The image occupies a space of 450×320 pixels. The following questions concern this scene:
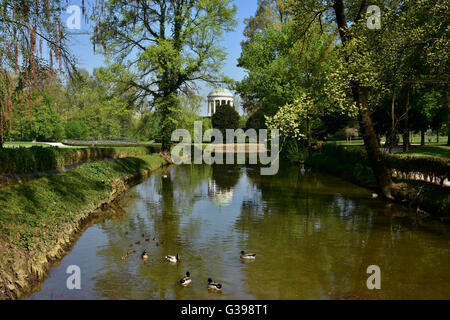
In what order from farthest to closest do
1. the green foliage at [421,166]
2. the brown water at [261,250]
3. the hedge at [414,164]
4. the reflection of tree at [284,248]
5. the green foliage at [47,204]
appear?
the hedge at [414,164] → the green foliage at [421,166] → the green foliage at [47,204] → the reflection of tree at [284,248] → the brown water at [261,250]

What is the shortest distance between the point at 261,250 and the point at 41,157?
51.7ft

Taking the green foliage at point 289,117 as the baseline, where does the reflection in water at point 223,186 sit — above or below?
below

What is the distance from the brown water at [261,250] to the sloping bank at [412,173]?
966mm

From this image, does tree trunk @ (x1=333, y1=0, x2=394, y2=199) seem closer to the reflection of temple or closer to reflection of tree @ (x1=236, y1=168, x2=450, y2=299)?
reflection of tree @ (x1=236, y1=168, x2=450, y2=299)

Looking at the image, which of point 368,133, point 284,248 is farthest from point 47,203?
point 368,133

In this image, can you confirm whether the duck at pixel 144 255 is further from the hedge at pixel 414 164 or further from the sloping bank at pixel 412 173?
the hedge at pixel 414 164

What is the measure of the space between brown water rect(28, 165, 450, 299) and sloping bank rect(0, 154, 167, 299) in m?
0.43

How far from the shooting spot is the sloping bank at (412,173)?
648 inches

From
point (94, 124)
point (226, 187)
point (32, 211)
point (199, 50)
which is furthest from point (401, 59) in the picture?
point (94, 124)

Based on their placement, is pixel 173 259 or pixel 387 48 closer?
pixel 173 259

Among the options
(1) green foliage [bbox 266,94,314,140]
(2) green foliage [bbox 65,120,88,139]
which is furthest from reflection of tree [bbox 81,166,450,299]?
(2) green foliage [bbox 65,120,88,139]

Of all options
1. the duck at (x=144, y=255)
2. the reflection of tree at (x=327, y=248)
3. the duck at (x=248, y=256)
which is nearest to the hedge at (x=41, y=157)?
the duck at (x=144, y=255)

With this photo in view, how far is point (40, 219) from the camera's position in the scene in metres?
11.1

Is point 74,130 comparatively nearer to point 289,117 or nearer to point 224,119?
point 224,119
